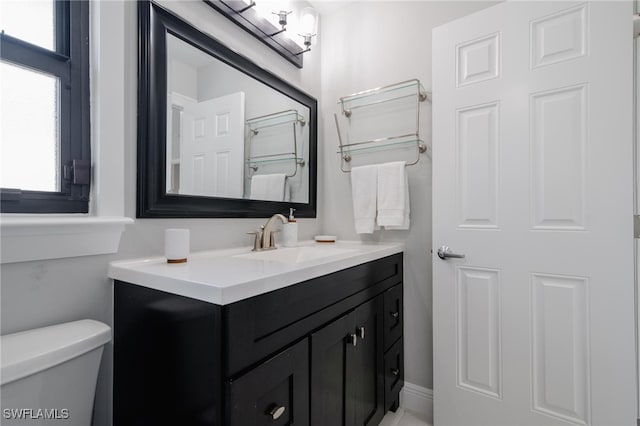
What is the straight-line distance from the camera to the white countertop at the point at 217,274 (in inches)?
27.2

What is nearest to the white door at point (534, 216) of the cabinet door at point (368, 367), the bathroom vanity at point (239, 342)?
the cabinet door at point (368, 367)

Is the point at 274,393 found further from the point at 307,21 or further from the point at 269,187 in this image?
the point at 307,21

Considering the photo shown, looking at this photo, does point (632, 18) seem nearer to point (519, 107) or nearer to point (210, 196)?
point (519, 107)

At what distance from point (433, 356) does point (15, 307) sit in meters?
1.62

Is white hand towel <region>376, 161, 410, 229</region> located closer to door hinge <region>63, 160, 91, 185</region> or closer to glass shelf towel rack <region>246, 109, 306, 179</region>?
glass shelf towel rack <region>246, 109, 306, 179</region>

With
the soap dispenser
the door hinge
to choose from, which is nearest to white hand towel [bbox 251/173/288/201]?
the soap dispenser

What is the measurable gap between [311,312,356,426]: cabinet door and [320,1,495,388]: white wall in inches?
25.6

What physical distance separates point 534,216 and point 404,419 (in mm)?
1215

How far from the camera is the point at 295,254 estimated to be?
1.42m

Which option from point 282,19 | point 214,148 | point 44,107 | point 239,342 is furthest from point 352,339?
point 282,19

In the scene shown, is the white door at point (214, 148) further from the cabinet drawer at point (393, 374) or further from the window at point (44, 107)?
the cabinet drawer at point (393, 374)

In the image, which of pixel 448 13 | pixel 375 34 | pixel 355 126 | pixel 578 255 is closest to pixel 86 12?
pixel 355 126

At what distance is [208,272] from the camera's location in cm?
83

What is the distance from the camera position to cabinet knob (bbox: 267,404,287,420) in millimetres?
769
